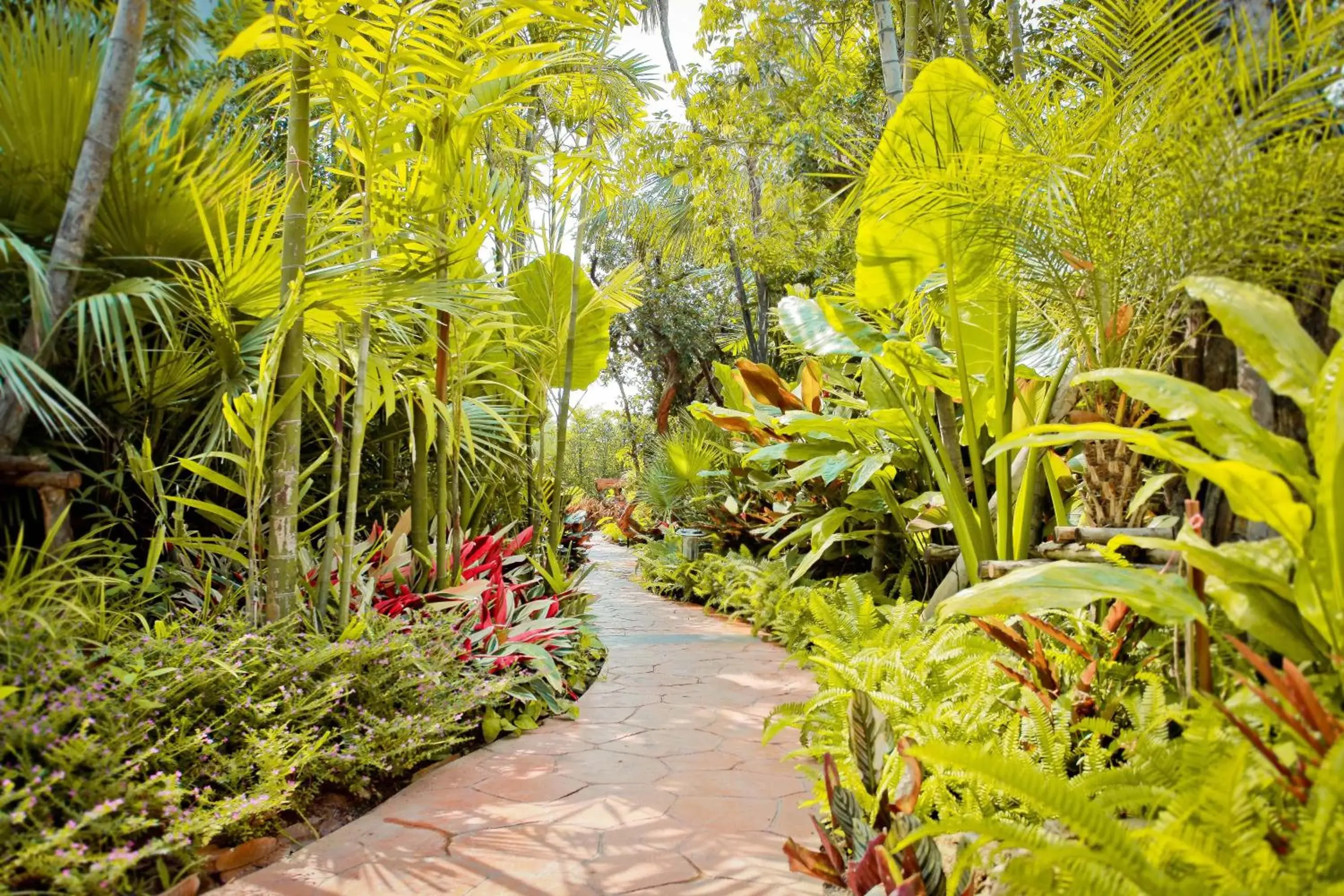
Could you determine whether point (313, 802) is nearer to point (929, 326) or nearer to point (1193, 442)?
point (1193, 442)

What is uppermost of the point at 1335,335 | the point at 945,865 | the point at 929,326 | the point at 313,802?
the point at 929,326

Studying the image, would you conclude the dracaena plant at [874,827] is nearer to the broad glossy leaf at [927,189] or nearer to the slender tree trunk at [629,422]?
the broad glossy leaf at [927,189]

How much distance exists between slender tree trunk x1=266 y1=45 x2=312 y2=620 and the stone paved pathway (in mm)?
787

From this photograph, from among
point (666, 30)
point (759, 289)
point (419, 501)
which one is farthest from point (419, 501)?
point (666, 30)

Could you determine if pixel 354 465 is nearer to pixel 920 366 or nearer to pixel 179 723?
pixel 179 723

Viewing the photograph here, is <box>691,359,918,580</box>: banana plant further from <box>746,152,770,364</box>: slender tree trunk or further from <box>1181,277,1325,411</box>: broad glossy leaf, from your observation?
<box>746,152,770,364</box>: slender tree trunk

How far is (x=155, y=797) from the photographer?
5.70 feet

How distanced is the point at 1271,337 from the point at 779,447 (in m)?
2.94

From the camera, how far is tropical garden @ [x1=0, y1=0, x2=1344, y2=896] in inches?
54.6

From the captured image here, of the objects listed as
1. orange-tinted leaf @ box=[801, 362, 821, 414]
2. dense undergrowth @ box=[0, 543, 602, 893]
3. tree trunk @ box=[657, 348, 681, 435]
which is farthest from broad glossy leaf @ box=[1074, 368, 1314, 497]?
tree trunk @ box=[657, 348, 681, 435]

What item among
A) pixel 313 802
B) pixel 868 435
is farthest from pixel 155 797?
pixel 868 435

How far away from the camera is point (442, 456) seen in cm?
370

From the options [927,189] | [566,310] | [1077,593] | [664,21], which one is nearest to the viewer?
[1077,593]

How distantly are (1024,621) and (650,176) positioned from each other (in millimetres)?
12620
